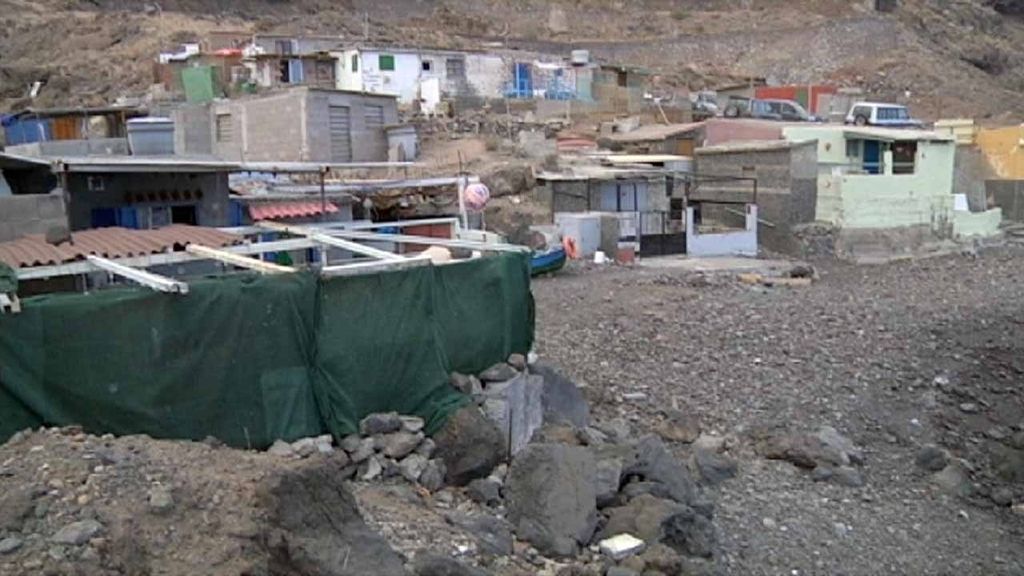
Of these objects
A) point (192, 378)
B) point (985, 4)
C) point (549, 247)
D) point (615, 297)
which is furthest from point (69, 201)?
point (985, 4)

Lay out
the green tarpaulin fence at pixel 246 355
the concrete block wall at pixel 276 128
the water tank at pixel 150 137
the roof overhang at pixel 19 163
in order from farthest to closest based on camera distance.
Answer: the concrete block wall at pixel 276 128
the water tank at pixel 150 137
the roof overhang at pixel 19 163
the green tarpaulin fence at pixel 246 355

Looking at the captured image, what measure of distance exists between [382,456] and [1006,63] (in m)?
68.0

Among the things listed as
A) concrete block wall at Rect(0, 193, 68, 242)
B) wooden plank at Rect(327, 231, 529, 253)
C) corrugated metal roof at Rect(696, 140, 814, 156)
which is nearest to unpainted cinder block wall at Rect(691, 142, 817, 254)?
corrugated metal roof at Rect(696, 140, 814, 156)

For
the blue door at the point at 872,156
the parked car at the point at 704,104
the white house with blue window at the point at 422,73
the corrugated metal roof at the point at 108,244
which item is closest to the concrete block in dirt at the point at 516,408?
the corrugated metal roof at the point at 108,244

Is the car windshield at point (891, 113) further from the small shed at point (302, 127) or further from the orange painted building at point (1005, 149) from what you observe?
the small shed at point (302, 127)

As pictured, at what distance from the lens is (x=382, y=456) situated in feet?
27.6

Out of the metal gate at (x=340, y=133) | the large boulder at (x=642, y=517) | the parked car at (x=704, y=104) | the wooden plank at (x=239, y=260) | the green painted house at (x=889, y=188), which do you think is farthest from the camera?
the parked car at (x=704, y=104)

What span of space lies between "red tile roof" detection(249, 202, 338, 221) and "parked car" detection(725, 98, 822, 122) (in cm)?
2676

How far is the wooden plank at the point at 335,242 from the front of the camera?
34.4 feet

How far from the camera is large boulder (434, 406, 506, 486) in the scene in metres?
8.85

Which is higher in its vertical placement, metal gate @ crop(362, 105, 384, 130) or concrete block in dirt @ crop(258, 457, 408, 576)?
metal gate @ crop(362, 105, 384, 130)

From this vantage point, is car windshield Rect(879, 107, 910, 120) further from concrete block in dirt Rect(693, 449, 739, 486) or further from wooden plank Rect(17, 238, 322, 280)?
wooden plank Rect(17, 238, 322, 280)

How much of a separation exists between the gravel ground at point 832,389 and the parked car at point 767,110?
16.7 m

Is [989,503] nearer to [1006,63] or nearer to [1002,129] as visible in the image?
[1002,129]
